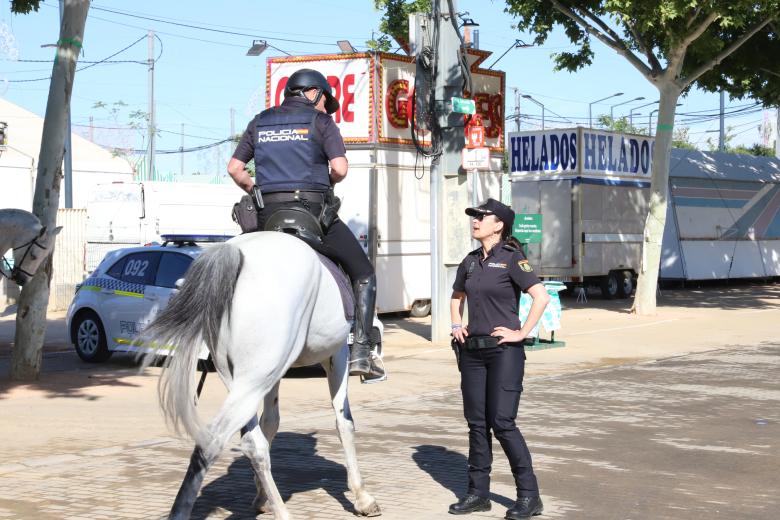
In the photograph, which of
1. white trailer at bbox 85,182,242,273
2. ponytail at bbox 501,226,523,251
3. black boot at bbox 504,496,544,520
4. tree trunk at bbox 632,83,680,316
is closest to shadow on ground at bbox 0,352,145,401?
ponytail at bbox 501,226,523,251

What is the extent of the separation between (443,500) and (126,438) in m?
3.74

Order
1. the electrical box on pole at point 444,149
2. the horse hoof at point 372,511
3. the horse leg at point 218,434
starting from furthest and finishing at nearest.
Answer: the electrical box on pole at point 444,149, the horse hoof at point 372,511, the horse leg at point 218,434

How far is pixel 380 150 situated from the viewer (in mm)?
21781

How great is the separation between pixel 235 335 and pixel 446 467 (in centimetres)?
326

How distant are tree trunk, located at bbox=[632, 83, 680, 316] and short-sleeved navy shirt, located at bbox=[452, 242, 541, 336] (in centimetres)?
1790

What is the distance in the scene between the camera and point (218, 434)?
19.9 ft

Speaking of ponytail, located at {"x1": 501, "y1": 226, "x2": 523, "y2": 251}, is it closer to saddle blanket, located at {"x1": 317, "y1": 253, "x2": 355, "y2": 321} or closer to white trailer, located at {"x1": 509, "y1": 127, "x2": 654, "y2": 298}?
saddle blanket, located at {"x1": 317, "y1": 253, "x2": 355, "y2": 321}

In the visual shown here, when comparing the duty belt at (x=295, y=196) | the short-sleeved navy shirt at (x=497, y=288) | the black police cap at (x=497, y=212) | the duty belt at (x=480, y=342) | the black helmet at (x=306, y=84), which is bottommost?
the duty belt at (x=480, y=342)

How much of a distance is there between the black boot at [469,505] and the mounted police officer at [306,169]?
4.22 ft

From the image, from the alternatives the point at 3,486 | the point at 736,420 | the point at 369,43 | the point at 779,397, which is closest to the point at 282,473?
the point at 3,486

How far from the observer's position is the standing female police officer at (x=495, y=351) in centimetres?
718

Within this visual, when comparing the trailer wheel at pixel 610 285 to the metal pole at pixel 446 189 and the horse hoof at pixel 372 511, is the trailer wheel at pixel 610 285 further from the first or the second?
the horse hoof at pixel 372 511

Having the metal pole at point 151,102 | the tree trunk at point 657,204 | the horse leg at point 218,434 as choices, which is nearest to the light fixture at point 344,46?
the tree trunk at point 657,204

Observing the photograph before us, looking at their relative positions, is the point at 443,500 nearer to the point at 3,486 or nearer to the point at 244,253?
the point at 244,253
